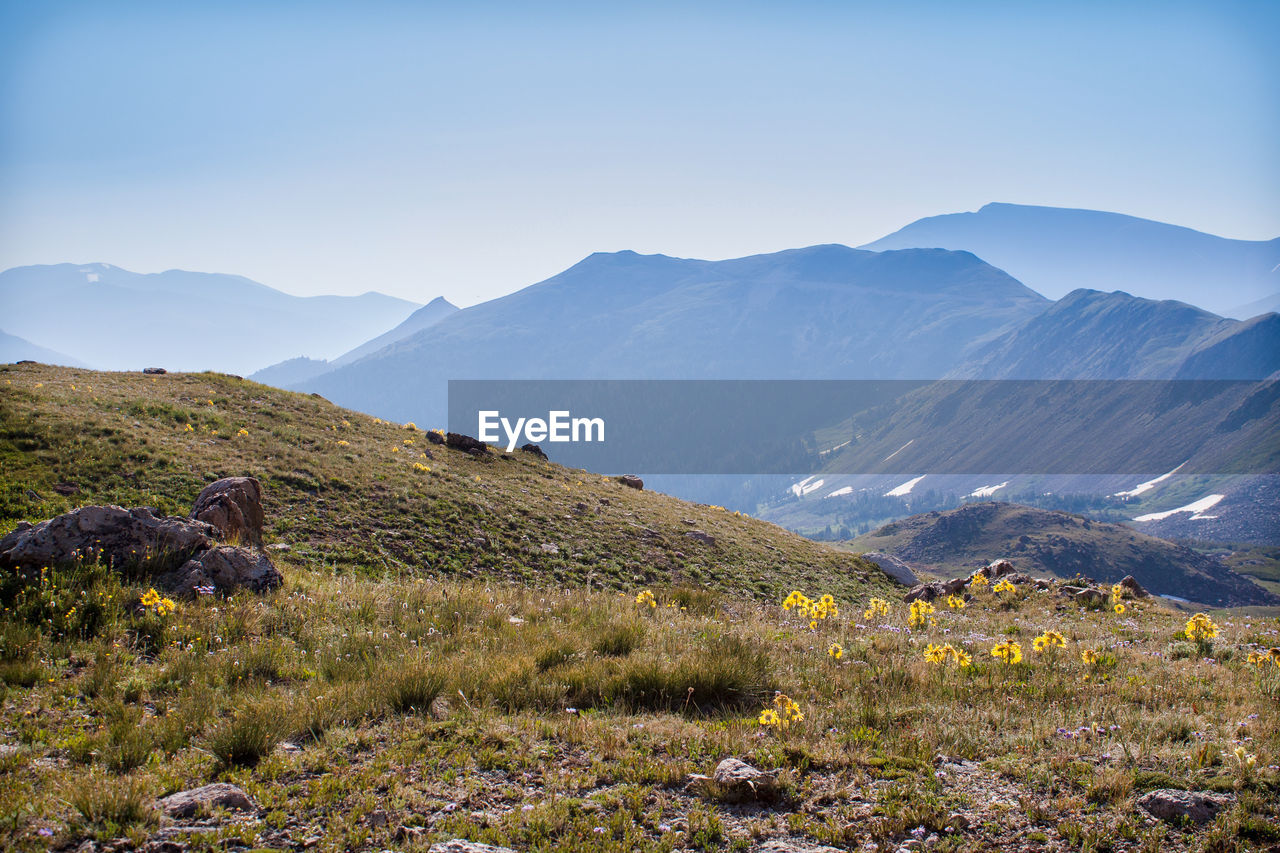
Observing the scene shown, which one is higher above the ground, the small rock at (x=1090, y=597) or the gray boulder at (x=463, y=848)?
the gray boulder at (x=463, y=848)

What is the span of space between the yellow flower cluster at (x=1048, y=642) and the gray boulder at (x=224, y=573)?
1124cm

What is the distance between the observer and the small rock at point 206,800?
5244mm

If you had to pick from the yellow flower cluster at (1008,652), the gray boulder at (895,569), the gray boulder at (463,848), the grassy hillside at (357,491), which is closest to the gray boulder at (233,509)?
the grassy hillside at (357,491)

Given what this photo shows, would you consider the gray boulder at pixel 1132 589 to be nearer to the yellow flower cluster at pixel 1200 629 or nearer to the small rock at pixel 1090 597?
the small rock at pixel 1090 597

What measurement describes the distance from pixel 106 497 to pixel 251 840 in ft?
59.1

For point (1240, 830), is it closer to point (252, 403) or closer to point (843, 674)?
point (843, 674)

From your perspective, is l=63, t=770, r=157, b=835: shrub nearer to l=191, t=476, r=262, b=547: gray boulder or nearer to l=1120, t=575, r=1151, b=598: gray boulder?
l=191, t=476, r=262, b=547: gray boulder

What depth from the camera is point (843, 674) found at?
29.7 feet

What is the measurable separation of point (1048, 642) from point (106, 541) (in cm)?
1381

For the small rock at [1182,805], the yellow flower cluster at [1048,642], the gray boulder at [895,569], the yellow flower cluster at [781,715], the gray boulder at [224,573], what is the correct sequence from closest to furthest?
the small rock at [1182,805] → the yellow flower cluster at [781,715] → the gray boulder at [224,573] → the yellow flower cluster at [1048,642] → the gray boulder at [895,569]

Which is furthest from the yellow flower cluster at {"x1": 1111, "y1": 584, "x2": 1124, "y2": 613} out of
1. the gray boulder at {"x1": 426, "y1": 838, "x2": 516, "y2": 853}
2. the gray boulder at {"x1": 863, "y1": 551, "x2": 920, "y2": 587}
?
the gray boulder at {"x1": 426, "y1": 838, "x2": 516, "y2": 853}

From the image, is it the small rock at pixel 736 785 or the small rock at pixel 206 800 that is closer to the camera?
the small rock at pixel 206 800

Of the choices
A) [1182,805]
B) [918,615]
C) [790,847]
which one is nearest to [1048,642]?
[918,615]

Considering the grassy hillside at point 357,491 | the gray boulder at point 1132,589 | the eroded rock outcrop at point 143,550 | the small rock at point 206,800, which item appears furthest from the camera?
the gray boulder at point 1132,589
